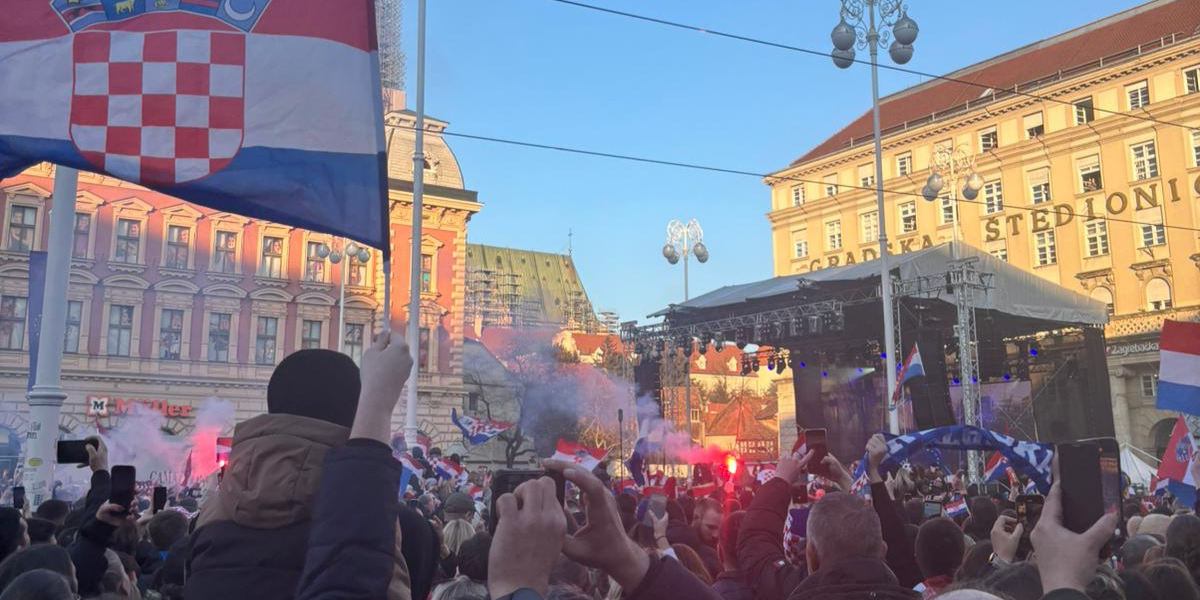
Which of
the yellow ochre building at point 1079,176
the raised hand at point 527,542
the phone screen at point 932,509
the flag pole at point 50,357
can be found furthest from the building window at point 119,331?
the raised hand at point 527,542

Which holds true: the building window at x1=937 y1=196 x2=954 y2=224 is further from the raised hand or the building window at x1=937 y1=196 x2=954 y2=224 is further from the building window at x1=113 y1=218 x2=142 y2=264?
the raised hand

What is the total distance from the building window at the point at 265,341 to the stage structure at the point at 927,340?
17.9 m

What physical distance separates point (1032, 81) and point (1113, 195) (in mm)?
9359

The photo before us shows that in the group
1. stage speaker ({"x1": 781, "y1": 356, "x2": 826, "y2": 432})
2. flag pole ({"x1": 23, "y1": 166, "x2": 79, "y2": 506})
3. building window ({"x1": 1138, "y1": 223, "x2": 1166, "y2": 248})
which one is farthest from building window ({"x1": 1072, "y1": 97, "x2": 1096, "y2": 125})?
flag pole ({"x1": 23, "y1": 166, "x2": 79, "y2": 506})

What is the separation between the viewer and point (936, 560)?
14.6 ft

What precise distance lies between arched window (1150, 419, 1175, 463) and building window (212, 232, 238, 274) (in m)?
43.4

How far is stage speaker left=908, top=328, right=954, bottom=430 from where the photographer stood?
28375 millimetres

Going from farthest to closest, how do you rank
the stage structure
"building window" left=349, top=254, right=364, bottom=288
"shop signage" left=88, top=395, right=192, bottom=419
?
"building window" left=349, top=254, right=364, bottom=288 → "shop signage" left=88, top=395, right=192, bottom=419 → the stage structure

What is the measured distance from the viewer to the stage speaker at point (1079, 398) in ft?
104

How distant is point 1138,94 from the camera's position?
159 ft

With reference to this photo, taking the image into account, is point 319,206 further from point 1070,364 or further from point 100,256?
point 100,256

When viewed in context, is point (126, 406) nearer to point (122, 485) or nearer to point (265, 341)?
point (265, 341)

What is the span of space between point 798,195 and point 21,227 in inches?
1828

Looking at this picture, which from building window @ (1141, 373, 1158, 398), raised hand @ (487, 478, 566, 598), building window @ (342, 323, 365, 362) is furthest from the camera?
building window @ (342, 323, 365, 362)
